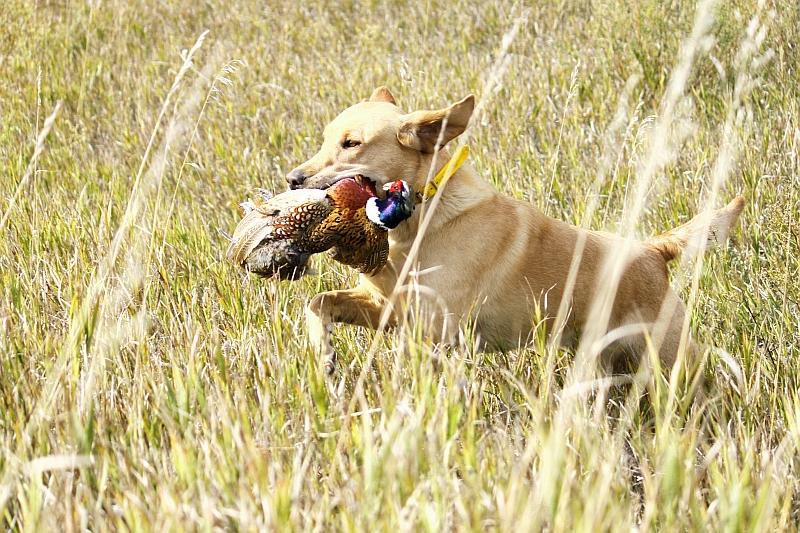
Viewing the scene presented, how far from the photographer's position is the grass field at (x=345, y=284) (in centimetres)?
181

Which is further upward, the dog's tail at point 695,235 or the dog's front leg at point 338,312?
the dog's tail at point 695,235

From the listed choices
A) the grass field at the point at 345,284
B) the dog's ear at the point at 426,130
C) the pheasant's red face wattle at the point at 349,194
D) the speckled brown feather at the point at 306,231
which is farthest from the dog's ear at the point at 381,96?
the speckled brown feather at the point at 306,231

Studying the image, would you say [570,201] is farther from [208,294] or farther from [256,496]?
[256,496]

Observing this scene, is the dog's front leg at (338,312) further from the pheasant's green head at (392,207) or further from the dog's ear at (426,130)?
the dog's ear at (426,130)

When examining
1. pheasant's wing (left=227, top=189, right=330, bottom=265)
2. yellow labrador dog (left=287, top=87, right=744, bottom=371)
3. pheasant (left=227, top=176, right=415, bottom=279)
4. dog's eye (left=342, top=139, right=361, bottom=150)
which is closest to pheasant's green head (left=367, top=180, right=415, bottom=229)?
pheasant (left=227, top=176, right=415, bottom=279)

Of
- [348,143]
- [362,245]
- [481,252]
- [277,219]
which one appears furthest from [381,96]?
[277,219]

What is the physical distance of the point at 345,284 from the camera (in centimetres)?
371

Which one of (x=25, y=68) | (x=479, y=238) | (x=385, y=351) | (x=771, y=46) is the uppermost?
(x=25, y=68)

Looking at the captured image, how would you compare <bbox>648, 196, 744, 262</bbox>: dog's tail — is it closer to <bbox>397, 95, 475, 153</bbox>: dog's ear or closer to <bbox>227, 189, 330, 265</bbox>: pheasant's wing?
<bbox>397, 95, 475, 153</bbox>: dog's ear

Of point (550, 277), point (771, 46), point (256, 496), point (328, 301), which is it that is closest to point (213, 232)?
point (328, 301)

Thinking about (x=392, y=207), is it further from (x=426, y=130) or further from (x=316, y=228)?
(x=426, y=130)

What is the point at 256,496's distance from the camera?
1769 mm

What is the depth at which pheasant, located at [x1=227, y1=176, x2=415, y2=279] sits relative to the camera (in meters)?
2.71

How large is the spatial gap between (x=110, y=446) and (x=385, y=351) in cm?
95
